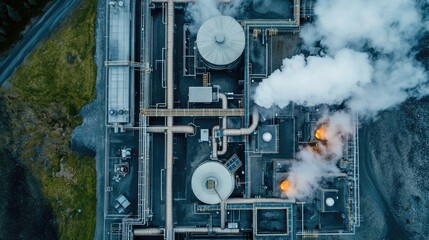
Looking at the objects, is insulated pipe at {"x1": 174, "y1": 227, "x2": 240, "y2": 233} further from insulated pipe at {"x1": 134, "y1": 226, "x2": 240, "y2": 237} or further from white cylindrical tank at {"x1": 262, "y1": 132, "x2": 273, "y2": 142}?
white cylindrical tank at {"x1": 262, "y1": 132, "x2": 273, "y2": 142}

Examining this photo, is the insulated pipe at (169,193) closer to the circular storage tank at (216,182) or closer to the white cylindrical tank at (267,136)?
the circular storage tank at (216,182)

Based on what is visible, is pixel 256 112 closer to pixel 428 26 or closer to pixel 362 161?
pixel 362 161

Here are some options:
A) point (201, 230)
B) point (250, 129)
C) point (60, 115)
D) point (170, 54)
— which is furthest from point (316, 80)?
point (60, 115)

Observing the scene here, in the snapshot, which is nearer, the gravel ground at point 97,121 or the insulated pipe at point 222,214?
the insulated pipe at point 222,214

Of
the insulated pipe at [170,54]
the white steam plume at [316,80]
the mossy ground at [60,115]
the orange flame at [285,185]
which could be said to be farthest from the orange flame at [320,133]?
the mossy ground at [60,115]

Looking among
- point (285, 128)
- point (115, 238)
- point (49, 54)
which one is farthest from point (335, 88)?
point (49, 54)

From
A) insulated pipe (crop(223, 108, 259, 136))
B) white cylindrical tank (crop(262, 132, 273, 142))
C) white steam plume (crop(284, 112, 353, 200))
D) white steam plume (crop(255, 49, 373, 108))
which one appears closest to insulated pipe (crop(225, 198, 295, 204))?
white steam plume (crop(284, 112, 353, 200))
